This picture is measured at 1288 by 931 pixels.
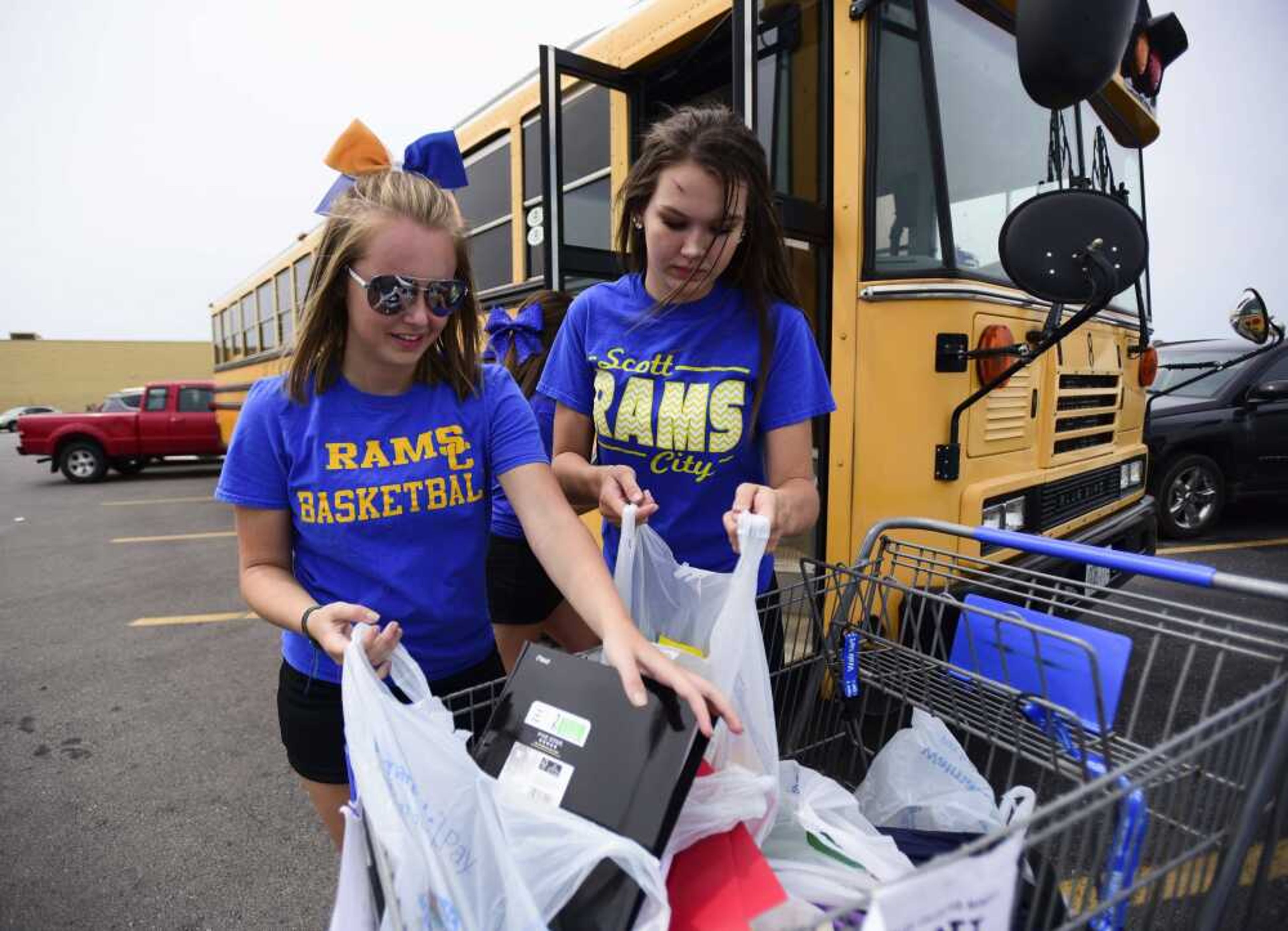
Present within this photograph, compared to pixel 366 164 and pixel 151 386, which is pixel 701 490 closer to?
pixel 366 164

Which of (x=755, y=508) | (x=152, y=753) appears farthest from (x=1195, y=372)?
(x=152, y=753)

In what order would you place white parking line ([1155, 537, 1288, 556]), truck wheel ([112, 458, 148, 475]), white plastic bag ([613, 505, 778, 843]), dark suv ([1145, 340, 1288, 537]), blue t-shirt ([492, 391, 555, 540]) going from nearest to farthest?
white plastic bag ([613, 505, 778, 843])
blue t-shirt ([492, 391, 555, 540])
white parking line ([1155, 537, 1288, 556])
dark suv ([1145, 340, 1288, 537])
truck wheel ([112, 458, 148, 475])

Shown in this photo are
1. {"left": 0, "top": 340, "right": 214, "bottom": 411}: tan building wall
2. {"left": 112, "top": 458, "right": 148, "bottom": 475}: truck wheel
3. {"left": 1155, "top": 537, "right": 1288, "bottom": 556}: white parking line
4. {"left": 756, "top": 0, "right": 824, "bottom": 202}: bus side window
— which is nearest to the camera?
{"left": 756, "top": 0, "right": 824, "bottom": 202}: bus side window

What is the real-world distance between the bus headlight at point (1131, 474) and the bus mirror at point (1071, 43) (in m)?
2.42

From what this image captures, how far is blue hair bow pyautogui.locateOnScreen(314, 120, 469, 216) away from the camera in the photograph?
4.23 feet

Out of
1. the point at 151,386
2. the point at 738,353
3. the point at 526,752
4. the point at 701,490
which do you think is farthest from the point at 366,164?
the point at 151,386

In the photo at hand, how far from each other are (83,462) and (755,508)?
1441cm

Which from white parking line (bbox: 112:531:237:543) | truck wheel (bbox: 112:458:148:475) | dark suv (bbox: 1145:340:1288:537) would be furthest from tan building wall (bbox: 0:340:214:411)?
dark suv (bbox: 1145:340:1288:537)

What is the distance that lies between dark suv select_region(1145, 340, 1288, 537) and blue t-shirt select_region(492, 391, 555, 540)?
5560 millimetres

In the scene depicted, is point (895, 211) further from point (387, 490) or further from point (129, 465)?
point (129, 465)

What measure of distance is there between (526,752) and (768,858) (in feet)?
1.16

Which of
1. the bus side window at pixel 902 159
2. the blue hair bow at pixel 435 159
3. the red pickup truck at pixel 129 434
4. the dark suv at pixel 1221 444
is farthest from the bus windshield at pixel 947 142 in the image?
the red pickup truck at pixel 129 434

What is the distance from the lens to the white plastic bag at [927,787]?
116cm

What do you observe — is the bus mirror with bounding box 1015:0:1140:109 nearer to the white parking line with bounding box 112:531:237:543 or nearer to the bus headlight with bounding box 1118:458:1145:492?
the bus headlight with bounding box 1118:458:1145:492
